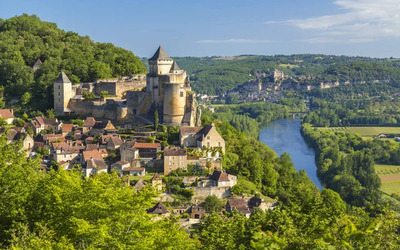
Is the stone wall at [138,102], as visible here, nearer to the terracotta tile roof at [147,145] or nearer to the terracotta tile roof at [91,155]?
the terracotta tile roof at [147,145]

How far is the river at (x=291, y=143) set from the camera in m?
62.9

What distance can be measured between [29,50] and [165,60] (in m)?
20.6

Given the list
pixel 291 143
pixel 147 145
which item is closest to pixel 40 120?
pixel 147 145

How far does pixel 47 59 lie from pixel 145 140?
814 inches

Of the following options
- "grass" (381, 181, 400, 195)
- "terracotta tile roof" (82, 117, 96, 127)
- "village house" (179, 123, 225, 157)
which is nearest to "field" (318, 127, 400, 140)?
"grass" (381, 181, 400, 195)

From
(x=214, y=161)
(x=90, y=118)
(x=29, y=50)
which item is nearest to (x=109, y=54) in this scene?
(x=29, y=50)

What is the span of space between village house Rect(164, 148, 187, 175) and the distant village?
0.22 ft

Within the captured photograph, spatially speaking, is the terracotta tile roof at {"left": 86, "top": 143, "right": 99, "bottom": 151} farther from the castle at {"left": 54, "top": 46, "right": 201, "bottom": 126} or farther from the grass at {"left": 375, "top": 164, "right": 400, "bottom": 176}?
the grass at {"left": 375, "top": 164, "right": 400, "bottom": 176}

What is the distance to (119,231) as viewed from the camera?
1339cm

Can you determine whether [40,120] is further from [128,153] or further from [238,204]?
[238,204]

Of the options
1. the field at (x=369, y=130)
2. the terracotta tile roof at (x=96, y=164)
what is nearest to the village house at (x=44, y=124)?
the terracotta tile roof at (x=96, y=164)

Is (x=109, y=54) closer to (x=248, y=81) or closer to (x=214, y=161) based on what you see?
(x=214, y=161)

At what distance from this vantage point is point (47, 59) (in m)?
51.0

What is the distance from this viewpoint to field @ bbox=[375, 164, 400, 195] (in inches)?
2073
